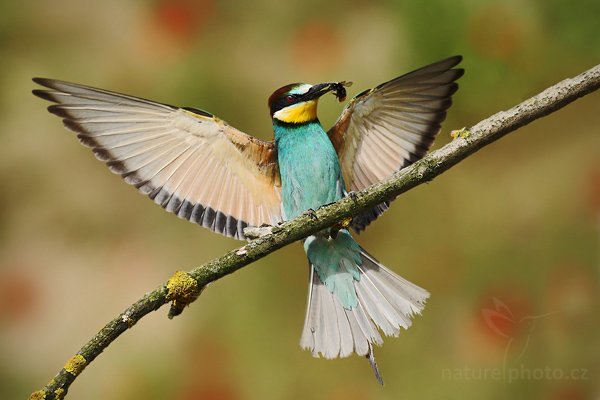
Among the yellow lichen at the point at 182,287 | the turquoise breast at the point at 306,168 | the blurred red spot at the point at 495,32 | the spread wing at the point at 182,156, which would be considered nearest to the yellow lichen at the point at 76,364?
the yellow lichen at the point at 182,287

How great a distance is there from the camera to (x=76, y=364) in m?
1.18

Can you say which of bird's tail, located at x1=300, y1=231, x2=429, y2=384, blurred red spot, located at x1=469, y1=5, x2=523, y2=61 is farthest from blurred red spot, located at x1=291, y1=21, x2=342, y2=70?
bird's tail, located at x1=300, y1=231, x2=429, y2=384

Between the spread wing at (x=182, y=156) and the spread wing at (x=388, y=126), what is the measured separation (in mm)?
163

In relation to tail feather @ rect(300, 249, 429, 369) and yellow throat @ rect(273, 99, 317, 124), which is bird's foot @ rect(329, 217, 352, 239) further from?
yellow throat @ rect(273, 99, 317, 124)

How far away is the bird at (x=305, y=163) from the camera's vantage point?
4.94 ft

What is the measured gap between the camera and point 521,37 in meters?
2.32

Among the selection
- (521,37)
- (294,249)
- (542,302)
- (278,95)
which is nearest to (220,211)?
(278,95)

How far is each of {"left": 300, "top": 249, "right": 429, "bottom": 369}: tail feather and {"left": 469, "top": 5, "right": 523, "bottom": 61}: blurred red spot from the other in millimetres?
1029

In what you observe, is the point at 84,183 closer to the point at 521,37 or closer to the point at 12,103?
the point at 12,103

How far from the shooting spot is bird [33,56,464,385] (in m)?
1.51

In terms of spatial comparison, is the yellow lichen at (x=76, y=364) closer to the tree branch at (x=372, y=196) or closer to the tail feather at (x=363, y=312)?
the tree branch at (x=372, y=196)

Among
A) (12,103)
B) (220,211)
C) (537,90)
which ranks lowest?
(220,211)

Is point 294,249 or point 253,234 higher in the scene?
point 294,249

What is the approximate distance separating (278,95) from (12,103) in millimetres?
1175
